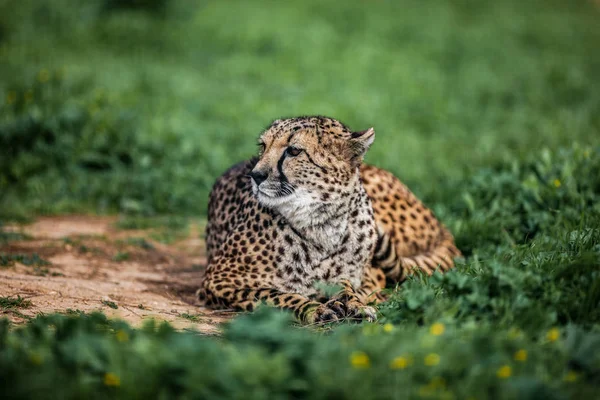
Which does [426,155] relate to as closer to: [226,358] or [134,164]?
[134,164]

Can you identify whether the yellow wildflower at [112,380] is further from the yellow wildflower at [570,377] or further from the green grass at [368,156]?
the yellow wildflower at [570,377]

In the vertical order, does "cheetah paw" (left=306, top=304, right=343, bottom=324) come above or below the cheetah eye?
below

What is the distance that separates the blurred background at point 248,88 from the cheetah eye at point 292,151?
253cm

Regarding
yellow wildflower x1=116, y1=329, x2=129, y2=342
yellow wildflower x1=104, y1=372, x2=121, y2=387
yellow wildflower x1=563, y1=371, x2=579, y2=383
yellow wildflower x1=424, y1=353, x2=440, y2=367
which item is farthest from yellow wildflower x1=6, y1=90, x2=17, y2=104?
yellow wildflower x1=563, y1=371, x2=579, y2=383

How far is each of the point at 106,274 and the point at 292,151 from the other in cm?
169

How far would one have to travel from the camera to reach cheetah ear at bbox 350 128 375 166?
500 cm

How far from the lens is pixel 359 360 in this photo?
10.2ft

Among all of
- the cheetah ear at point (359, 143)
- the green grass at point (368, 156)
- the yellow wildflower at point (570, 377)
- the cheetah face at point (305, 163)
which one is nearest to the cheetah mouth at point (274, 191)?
the cheetah face at point (305, 163)

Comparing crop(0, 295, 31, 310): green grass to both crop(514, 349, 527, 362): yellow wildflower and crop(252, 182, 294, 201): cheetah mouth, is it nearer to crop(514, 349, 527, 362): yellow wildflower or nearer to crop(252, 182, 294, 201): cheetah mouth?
crop(252, 182, 294, 201): cheetah mouth

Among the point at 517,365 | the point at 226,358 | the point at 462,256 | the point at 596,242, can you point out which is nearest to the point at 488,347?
the point at 517,365

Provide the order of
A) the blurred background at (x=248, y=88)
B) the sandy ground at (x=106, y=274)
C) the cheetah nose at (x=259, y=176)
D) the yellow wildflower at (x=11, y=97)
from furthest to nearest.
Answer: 1. the yellow wildflower at (x=11, y=97)
2. the blurred background at (x=248, y=88)
3. the cheetah nose at (x=259, y=176)
4. the sandy ground at (x=106, y=274)

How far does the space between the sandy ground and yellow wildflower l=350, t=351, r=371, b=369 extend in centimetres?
132

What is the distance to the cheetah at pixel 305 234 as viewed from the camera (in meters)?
4.84

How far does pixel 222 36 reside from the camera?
1380 cm
